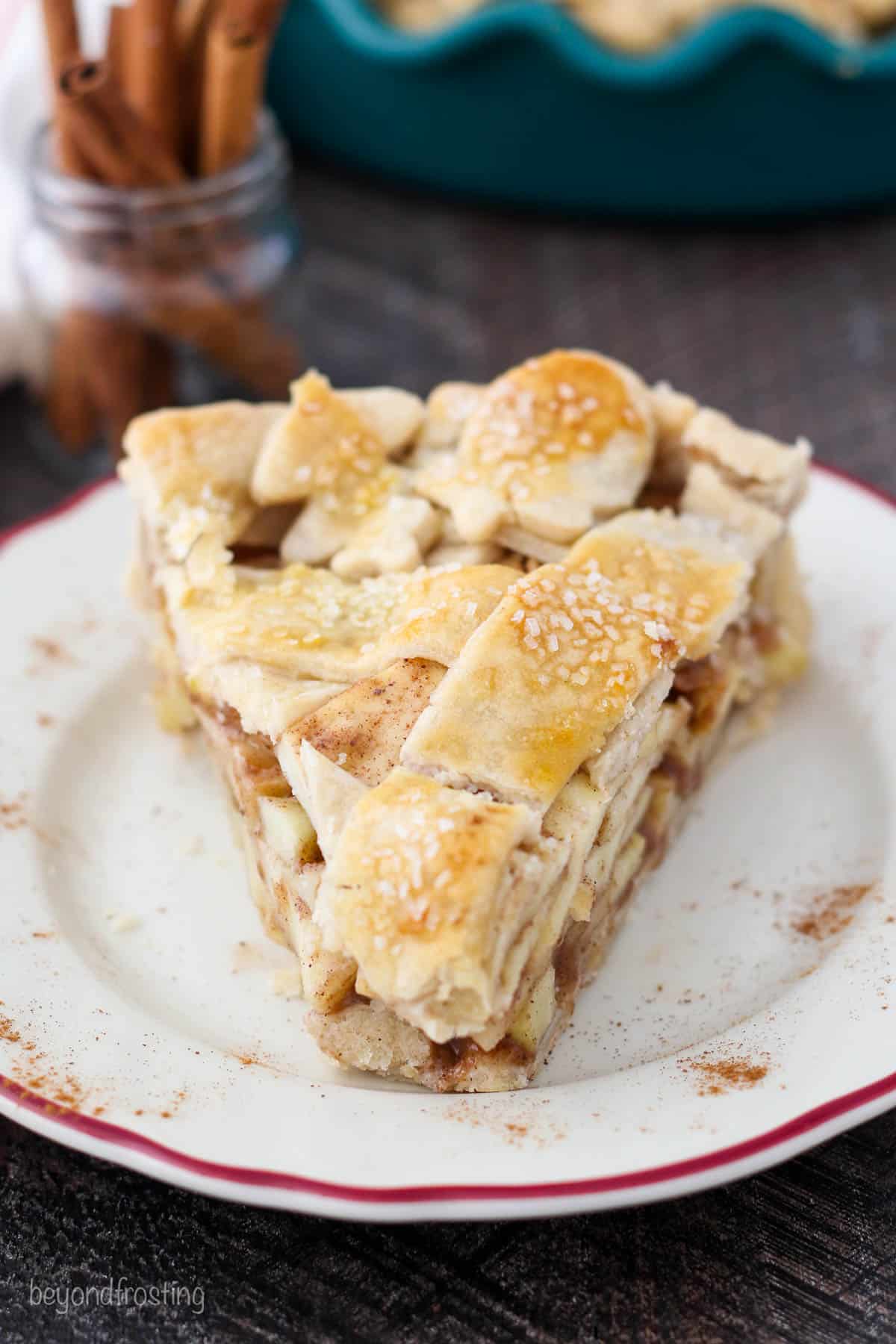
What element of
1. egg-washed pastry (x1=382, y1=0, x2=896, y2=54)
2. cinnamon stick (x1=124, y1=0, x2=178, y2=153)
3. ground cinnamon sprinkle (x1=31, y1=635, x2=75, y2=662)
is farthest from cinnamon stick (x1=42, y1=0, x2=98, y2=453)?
egg-washed pastry (x1=382, y1=0, x2=896, y2=54)

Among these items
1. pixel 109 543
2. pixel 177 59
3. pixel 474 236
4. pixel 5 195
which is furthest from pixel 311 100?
pixel 109 543

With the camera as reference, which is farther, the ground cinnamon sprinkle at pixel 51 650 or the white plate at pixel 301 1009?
the ground cinnamon sprinkle at pixel 51 650

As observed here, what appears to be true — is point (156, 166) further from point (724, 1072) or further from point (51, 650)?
point (724, 1072)

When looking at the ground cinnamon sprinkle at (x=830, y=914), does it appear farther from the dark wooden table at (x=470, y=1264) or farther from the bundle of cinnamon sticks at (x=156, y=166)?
the bundle of cinnamon sticks at (x=156, y=166)

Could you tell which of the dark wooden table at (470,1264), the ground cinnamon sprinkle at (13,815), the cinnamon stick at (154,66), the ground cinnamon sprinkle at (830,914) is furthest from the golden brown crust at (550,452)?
the cinnamon stick at (154,66)

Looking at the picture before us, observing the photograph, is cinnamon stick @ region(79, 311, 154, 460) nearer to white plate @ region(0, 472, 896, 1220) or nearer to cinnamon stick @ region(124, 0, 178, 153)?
cinnamon stick @ region(124, 0, 178, 153)

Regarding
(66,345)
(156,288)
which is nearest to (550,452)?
(156,288)
